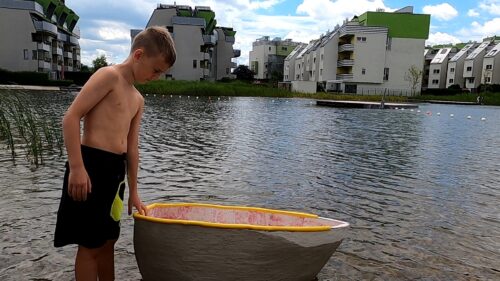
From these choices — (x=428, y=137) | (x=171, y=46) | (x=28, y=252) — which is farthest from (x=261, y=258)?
(x=428, y=137)

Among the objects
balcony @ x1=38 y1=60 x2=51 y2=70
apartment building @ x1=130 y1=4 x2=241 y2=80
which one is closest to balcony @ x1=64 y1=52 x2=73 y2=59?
balcony @ x1=38 y1=60 x2=51 y2=70

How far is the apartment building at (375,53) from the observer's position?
7619 centimetres

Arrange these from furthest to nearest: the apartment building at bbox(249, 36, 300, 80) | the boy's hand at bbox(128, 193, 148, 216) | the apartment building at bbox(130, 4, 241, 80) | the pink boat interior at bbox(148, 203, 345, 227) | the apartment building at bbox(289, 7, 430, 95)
Result: the apartment building at bbox(249, 36, 300, 80), the apartment building at bbox(289, 7, 430, 95), the apartment building at bbox(130, 4, 241, 80), the pink boat interior at bbox(148, 203, 345, 227), the boy's hand at bbox(128, 193, 148, 216)

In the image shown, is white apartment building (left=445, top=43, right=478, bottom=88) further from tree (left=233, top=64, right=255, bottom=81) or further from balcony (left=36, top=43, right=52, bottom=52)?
balcony (left=36, top=43, right=52, bottom=52)

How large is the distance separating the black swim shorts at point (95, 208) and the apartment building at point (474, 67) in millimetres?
99435

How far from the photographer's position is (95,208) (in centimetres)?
286

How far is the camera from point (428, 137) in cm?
1806

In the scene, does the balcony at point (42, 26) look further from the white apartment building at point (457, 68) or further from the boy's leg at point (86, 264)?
the white apartment building at point (457, 68)

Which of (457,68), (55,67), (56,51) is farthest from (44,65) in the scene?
(457,68)

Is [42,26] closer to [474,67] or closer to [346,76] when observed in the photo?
[346,76]

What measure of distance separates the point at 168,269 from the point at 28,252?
84.3 inches

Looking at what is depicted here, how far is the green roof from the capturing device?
259ft

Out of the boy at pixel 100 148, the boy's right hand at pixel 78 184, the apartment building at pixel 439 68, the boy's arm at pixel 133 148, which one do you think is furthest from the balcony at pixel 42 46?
the apartment building at pixel 439 68

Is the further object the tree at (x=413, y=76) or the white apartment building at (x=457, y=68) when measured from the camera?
the white apartment building at (x=457, y=68)
